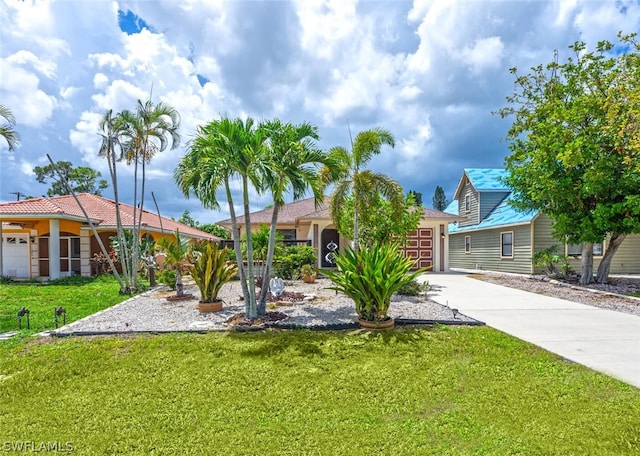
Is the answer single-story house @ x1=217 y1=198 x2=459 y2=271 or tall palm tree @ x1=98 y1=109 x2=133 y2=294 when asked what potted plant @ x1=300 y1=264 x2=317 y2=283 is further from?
tall palm tree @ x1=98 y1=109 x2=133 y2=294

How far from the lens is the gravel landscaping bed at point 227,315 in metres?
6.40

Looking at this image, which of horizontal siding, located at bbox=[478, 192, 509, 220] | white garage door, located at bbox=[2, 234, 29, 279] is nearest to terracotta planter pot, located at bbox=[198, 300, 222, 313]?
white garage door, located at bbox=[2, 234, 29, 279]

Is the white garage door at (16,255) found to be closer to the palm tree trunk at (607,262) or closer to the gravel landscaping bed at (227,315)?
the gravel landscaping bed at (227,315)

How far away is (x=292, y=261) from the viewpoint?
13648mm

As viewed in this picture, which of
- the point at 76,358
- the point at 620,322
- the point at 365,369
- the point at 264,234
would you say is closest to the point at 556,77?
the point at 620,322

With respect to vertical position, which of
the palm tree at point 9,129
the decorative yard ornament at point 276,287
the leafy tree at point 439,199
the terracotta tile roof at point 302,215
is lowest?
the decorative yard ornament at point 276,287

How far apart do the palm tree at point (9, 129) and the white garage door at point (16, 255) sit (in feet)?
29.9

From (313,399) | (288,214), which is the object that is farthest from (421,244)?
(313,399)

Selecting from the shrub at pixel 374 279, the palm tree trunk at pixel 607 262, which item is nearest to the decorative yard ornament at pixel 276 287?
the shrub at pixel 374 279

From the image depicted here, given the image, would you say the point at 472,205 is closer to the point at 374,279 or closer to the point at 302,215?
the point at 302,215

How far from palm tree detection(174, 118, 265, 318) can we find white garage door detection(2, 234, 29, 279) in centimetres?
1512

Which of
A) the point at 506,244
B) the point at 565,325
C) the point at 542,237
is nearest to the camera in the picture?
the point at 565,325

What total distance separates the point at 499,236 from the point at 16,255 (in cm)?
2446

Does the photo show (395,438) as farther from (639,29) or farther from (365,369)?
(639,29)
